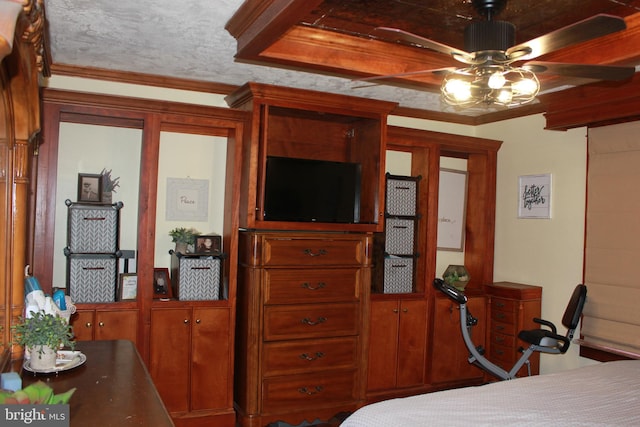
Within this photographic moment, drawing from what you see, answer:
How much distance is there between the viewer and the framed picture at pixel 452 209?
5.14m

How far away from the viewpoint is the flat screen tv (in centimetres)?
393

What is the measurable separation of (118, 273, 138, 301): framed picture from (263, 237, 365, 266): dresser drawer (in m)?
0.87

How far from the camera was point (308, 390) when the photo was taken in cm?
397

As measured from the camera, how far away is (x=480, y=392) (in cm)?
246

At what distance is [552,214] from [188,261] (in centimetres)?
288

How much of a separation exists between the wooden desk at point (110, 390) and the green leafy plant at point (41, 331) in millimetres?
126

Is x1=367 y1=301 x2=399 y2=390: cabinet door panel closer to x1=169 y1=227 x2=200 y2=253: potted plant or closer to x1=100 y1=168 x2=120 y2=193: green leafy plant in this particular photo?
x1=169 y1=227 x2=200 y2=253: potted plant

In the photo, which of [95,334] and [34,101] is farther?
[95,334]

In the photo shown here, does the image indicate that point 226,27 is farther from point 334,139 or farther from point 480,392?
point 480,392

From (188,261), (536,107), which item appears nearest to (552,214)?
(536,107)

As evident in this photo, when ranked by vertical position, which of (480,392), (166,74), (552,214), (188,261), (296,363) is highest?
(166,74)

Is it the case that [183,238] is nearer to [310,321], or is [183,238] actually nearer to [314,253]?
[314,253]

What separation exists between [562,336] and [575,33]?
2540 mm

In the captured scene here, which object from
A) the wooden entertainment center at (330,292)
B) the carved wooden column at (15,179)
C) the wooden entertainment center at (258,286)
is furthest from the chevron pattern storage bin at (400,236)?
the carved wooden column at (15,179)
